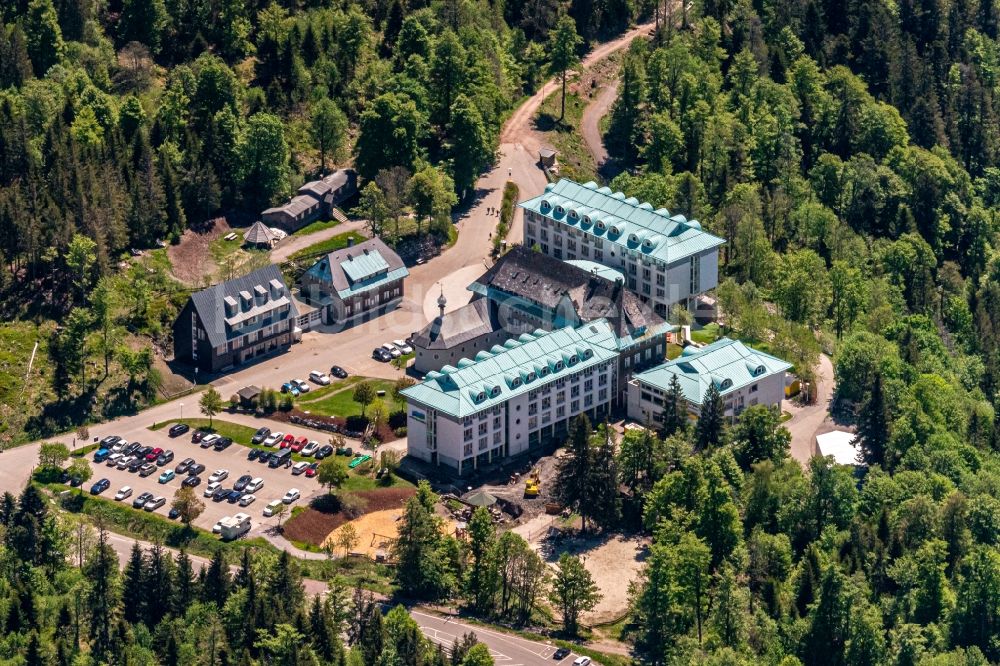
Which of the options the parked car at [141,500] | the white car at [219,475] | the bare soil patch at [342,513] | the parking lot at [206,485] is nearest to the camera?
the bare soil patch at [342,513]

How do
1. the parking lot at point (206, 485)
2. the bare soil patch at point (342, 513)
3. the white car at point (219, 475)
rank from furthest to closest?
the white car at point (219, 475)
the parking lot at point (206, 485)
the bare soil patch at point (342, 513)

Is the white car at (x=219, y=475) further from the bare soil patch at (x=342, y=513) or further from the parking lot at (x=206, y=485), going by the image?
the bare soil patch at (x=342, y=513)

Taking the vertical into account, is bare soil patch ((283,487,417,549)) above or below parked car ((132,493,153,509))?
below

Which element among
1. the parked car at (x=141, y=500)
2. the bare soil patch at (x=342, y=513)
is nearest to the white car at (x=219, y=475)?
the parked car at (x=141, y=500)

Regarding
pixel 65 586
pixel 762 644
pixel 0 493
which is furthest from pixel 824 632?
pixel 0 493

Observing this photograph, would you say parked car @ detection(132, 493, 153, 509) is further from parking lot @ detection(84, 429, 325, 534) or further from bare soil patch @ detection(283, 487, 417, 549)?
bare soil patch @ detection(283, 487, 417, 549)

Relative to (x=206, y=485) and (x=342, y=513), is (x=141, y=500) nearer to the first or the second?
(x=206, y=485)

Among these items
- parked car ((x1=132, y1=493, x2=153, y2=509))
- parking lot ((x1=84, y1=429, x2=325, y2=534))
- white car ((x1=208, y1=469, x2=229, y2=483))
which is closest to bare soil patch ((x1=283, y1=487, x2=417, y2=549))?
parking lot ((x1=84, y1=429, x2=325, y2=534))
